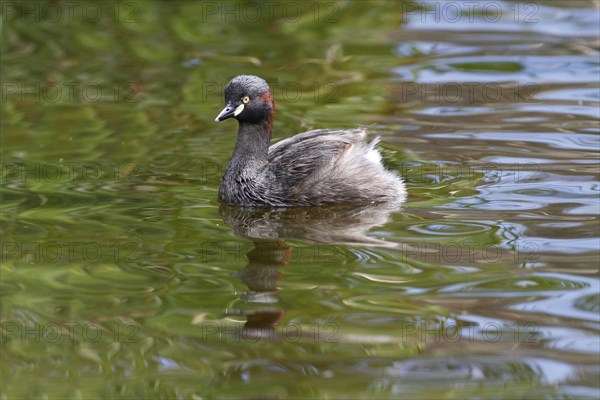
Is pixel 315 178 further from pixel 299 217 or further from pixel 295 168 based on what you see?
pixel 299 217

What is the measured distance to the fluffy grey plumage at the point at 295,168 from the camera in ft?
27.2

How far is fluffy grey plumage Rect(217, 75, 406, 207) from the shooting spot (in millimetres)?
8305

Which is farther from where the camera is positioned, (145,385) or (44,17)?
(44,17)

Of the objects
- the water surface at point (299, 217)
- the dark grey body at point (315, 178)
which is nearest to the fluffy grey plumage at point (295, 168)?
the dark grey body at point (315, 178)

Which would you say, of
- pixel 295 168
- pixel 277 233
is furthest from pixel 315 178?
pixel 277 233

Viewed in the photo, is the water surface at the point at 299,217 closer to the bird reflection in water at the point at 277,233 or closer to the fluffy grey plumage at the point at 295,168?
the bird reflection in water at the point at 277,233

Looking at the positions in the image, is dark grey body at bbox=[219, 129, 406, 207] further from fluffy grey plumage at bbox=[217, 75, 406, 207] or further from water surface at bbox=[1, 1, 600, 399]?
water surface at bbox=[1, 1, 600, 399]

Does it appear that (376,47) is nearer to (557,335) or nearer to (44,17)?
(44,17)

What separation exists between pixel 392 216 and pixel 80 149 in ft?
9.97

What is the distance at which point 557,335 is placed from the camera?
584cm

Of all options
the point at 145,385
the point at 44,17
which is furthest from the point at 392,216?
the point at 44,17

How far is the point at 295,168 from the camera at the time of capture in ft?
27.5

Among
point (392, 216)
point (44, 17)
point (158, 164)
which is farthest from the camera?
point (44, 17)

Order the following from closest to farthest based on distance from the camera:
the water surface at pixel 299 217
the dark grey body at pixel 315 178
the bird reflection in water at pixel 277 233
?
1. the water surface at pixel 299 217
2. the bird reflection in water at pixel 277 233
3. the dark grey body at pixel 315 178
